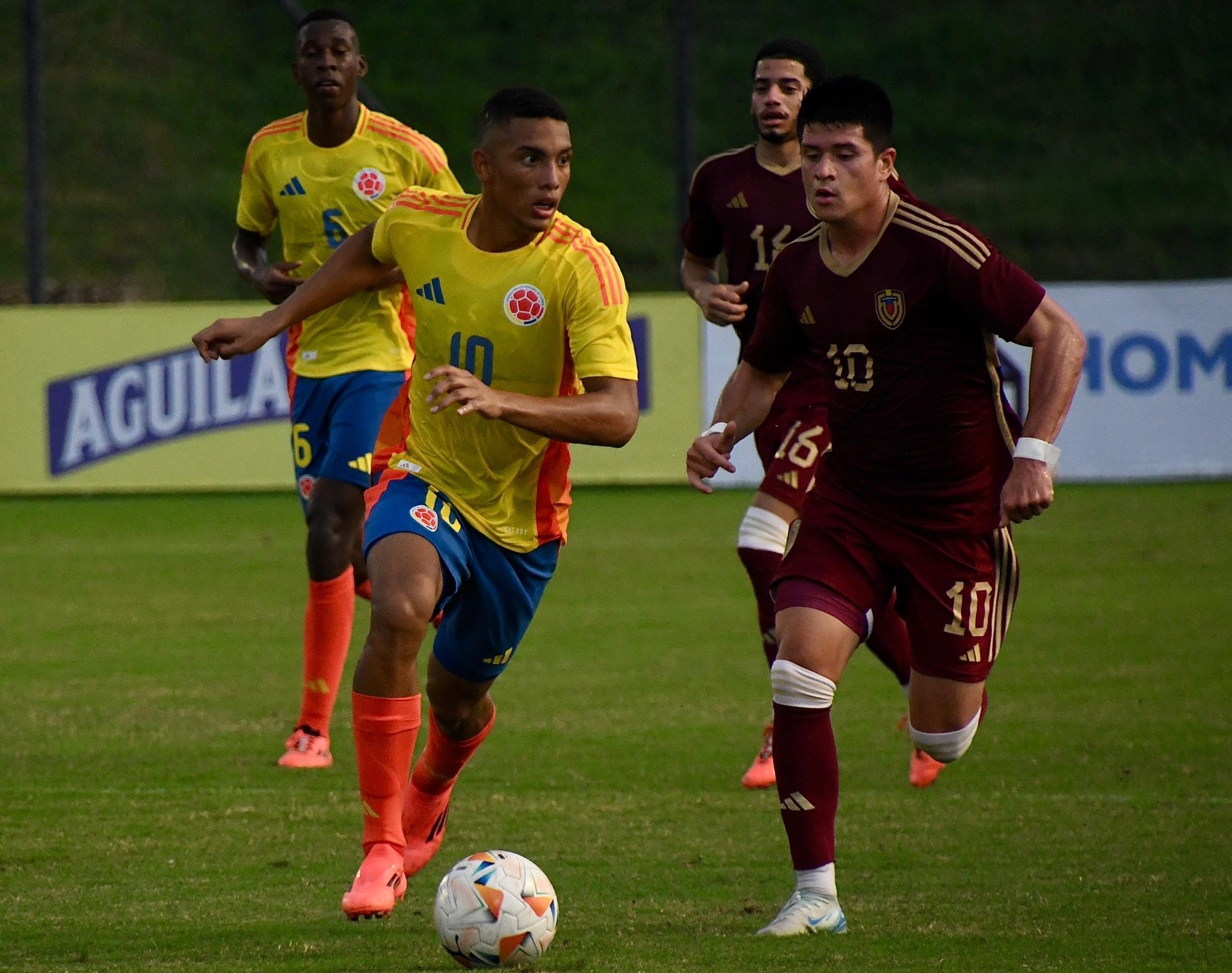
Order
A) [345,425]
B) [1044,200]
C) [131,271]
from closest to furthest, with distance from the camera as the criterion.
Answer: [345,425]
[131,271]
[1044,200]

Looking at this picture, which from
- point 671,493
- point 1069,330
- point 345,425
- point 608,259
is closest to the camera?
point 1069,330

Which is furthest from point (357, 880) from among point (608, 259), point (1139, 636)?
point (1139, 636)

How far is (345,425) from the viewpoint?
7.46 metres

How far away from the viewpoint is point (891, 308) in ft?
16.3

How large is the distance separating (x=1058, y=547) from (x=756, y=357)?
8185mm

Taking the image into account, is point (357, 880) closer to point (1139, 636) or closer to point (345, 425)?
point (345, 425)

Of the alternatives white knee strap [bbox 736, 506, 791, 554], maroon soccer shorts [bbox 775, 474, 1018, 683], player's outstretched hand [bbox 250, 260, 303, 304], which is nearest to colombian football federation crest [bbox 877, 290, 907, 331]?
maroon soccer shorts [bbox 775, 474, 1018, 683]

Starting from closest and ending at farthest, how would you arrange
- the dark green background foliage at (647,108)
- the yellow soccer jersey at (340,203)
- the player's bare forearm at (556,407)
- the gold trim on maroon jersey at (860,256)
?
1. the player's bare forearm at (556,407)
2. the gold trim on maroon jersey at (860,256)
3. the yellow soccer jersey at (340,203)
4. the dark green background foliage at (647,108)

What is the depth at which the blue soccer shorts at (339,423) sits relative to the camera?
7.43 meters

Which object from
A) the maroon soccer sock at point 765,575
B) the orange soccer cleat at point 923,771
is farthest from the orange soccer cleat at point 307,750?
the orange soccer cleat at point 923,771

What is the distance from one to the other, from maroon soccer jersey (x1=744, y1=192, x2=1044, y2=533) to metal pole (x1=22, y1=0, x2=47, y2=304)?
13.4 meters

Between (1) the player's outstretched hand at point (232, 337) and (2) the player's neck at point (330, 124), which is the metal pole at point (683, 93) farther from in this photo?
(1) the player's outstretched hand at point (232, 337)

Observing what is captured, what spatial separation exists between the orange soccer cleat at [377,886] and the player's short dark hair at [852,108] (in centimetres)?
213

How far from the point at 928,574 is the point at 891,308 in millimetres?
710
